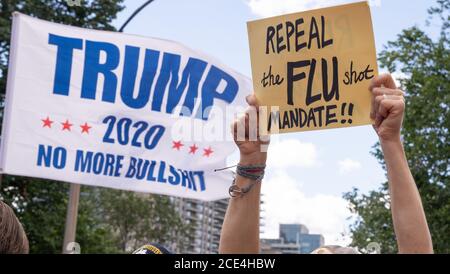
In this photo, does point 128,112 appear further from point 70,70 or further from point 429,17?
point 429,17

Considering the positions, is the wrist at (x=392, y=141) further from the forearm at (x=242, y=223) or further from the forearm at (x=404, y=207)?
the forearm at (x=242, y=223)

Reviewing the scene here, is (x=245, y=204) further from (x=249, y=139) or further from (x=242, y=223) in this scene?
(x=249, y=139)

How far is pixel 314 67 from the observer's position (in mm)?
2992

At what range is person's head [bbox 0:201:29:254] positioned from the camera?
254 centimetres

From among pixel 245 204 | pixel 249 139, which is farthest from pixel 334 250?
pixel 249 139

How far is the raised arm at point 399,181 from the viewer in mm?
2467

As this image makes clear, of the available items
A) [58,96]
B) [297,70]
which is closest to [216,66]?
[58,96]

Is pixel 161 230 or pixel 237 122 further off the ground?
pixel 161 230

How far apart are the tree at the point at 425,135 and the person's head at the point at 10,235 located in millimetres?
15964

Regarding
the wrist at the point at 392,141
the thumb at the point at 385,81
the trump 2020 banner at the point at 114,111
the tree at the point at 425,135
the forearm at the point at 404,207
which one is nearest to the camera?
the forearm at the point at 404,207

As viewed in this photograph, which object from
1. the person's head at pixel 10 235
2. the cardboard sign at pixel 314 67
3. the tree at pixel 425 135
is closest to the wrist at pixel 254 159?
the cardboard sign at pixel 314 67

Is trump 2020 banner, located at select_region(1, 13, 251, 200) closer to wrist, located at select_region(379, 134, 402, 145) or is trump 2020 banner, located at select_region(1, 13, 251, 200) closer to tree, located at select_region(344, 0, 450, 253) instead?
wrist, located at select_region(379, 134, 402, 145)
